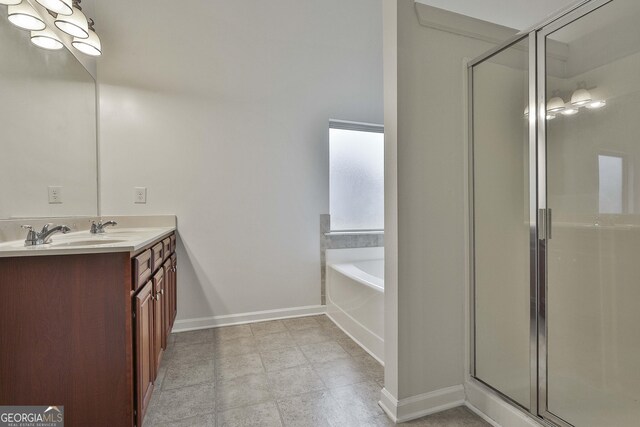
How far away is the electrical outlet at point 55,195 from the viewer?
1793 millimetres

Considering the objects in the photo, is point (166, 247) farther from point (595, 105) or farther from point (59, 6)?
point (595, 105)

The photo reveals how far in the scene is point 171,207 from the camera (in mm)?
2514

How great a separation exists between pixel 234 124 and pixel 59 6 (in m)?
1.26

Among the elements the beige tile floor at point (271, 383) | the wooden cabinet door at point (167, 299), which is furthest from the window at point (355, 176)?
the wooden cabinet door at point (167, 299)

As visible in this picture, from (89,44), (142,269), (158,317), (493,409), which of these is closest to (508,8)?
(493,409)

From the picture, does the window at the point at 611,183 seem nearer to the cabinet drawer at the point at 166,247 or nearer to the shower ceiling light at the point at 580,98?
the shower ceiling light at the point at 580,98

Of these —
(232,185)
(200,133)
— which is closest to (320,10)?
(200,133)

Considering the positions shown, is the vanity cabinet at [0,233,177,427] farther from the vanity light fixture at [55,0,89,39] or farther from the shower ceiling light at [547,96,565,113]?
the shower ceiling light at [547,96,565,113]

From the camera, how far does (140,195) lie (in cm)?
243

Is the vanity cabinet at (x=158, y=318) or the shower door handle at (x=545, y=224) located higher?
the shower door handle at (x=545, y=224)

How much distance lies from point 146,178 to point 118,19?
1.25 metres

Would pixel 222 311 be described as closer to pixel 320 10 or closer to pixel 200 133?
pixel 200 133

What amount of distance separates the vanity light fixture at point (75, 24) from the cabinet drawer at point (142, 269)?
4.94ft

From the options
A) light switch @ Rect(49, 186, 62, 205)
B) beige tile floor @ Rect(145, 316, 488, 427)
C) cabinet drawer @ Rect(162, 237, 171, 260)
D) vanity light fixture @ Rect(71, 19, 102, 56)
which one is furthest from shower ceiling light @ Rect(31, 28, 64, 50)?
beige tile floor @ Rect(145, 316, 488, 427)
